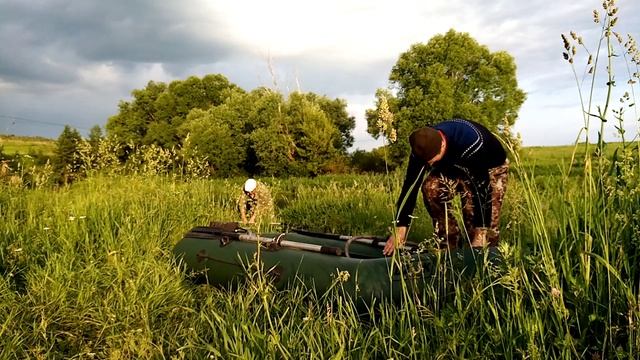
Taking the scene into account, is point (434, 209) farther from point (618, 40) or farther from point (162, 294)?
point (618, 40)

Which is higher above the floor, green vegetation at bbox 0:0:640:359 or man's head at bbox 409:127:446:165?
man's head at bbox 409:127:446:165

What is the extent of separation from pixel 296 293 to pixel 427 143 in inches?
59.9

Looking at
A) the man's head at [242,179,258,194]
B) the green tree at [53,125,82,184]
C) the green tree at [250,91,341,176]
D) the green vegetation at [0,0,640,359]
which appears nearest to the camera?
the green vegetation at [0,0,640,359]

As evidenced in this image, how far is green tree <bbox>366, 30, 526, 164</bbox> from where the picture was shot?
27.7 meters

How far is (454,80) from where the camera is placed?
28.7 meters

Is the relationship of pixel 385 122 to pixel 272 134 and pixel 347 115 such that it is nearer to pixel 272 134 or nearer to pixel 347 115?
pixel 272 134

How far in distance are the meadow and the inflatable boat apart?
121 millimetres

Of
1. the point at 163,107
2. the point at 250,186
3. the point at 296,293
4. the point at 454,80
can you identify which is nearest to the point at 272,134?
the point at 454,80

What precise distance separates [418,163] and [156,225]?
292cm

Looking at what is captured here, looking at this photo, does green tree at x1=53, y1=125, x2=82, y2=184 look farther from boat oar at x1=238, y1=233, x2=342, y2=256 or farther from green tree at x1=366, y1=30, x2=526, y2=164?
boat oar at x1=238, y1=233, x2=342, y2=256

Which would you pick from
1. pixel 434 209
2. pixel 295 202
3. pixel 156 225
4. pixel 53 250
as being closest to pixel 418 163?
pixel 434 209

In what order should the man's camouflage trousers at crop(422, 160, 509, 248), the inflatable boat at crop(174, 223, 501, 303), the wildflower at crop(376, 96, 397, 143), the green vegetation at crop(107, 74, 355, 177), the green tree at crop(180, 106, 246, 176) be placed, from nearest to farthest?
the wildflower at crop(376, 96, 397, 143), the inflatable boat at crop(174, 223, 501, 303), the man's camouflage trousers at crop(422, 160, 509, 248), the green vegetation at crop(107, 74, 355, 177), the green tree at crop(180, 106, 246, 176)

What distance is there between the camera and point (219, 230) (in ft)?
16.8

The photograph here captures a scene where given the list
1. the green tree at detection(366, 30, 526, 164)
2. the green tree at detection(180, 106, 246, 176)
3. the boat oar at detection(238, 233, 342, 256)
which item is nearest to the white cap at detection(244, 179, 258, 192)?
the boat oar at detection(238, 233, 342, 256)
